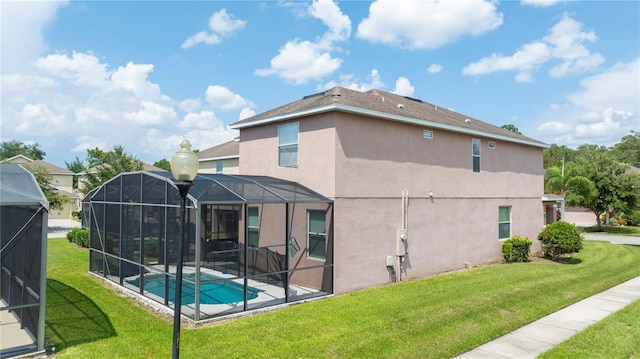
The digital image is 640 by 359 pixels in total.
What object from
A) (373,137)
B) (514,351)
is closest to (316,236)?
(373,137)

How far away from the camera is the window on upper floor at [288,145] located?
11.7 meters

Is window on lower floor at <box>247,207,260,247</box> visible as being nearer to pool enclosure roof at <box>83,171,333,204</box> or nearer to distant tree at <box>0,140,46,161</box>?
pool enclosure roof at <box>83,171,333,204</box>

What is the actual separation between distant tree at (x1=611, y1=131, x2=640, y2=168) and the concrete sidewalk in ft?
209

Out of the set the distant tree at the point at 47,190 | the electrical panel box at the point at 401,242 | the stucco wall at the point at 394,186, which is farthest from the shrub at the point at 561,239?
the distant tree at the point at 47,190

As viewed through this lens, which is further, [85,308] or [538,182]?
[538,182]

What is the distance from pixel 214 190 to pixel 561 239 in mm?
13232

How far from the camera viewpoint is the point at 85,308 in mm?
9281

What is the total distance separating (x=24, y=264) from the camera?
295 inches

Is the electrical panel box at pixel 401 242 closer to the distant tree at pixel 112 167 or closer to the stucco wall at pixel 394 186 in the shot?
the stucco wall at pixel 394 186

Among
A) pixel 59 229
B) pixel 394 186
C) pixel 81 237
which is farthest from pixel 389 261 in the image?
pixel 59 229

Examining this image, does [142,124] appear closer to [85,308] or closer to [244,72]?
[244,72]

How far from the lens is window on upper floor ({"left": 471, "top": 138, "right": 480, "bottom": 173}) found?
14.9m

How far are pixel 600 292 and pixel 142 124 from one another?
114 feet

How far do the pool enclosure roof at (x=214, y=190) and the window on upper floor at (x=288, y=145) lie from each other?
2.24 ft
